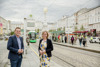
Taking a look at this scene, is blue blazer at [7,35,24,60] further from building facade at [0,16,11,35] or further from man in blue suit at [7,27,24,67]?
building facade at [0,16,11,35]

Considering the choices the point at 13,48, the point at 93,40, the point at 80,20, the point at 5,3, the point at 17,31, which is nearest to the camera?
the point at 13,48

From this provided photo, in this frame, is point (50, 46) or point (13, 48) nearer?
point (13, 48)

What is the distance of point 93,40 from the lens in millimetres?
28531

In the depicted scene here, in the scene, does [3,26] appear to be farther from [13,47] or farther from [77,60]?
[13,47]

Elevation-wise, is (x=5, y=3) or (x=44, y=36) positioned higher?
(x=5, y=3)

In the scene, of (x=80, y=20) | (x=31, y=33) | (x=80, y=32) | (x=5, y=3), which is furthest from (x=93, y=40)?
(x=80, y=20)

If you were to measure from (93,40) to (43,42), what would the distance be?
27555 mm

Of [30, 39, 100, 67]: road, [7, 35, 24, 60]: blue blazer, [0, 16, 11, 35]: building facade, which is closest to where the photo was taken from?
[7, 35, 24, 60]: blue blazer

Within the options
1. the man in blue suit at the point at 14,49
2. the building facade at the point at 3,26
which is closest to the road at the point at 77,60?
the man in blue suit at the point at 14,49

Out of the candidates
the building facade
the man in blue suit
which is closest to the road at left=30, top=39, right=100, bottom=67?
the man in blue suit

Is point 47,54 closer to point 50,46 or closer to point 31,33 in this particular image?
point 50,46

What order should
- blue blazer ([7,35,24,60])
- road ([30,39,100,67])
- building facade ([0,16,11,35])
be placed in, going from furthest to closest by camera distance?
building facade ([0,16,11,35]) < road ([30,39,100,67]) < blue blazer ([7,35,24,60])

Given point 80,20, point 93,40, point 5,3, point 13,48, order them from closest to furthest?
point 13,48 < point 5,3 < point 93,40 < point 80,20

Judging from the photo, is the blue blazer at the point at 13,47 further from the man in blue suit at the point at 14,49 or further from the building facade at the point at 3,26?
the building facade at the point at 3,26
